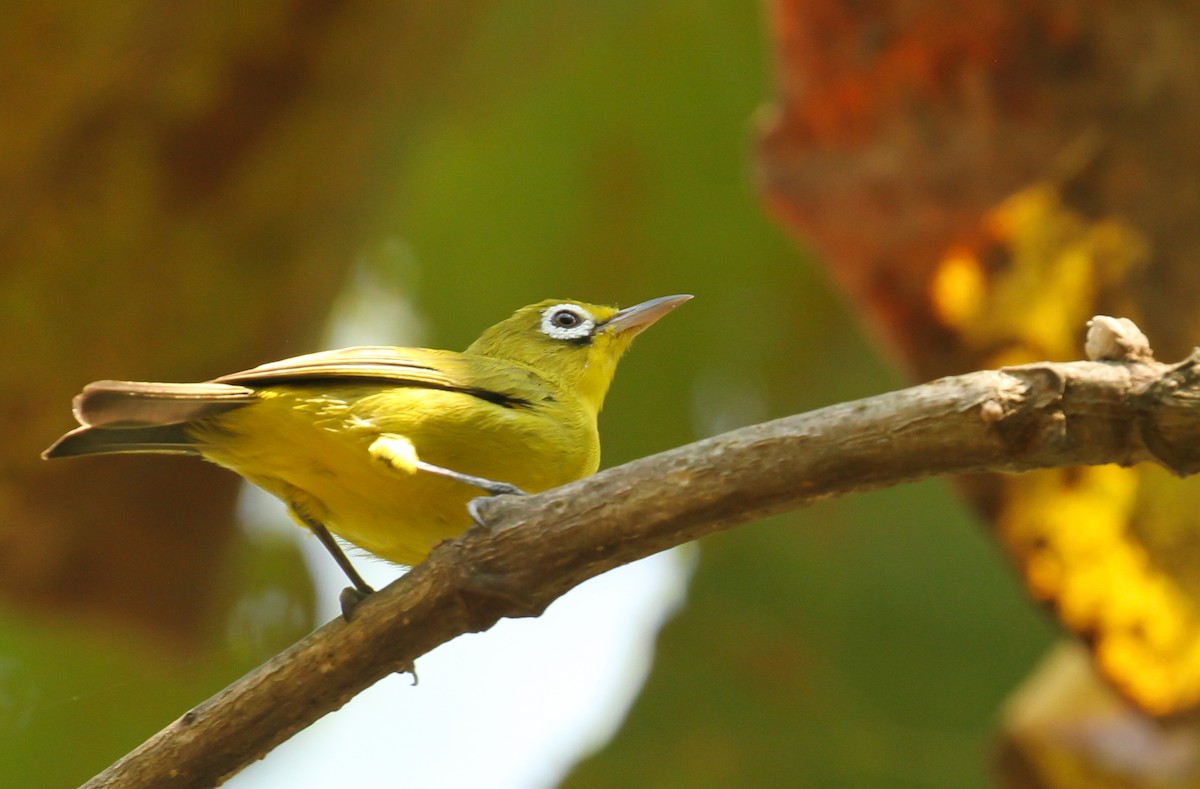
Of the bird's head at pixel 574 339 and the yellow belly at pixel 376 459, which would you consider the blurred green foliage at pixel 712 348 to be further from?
the yellow belly at pixel 376 459

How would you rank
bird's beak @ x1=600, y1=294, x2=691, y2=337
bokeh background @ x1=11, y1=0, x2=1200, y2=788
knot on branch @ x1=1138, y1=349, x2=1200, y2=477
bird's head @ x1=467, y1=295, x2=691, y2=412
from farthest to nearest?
bokeh background @ x1=11, y1=0, x2=1200, y2=788 → bird's beak @ x1=600, y1=294, x2=691, y2=337 → bird's head @ x1=467, y1=295, x2=691, y2=412 → knot on branch @ x1=1138, y1=349, x2=1200, y2=477

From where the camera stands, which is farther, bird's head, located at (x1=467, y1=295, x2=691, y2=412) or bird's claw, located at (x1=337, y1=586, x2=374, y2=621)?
bird's head, located at (x1=467, y1=295, x2=691, y2=412)

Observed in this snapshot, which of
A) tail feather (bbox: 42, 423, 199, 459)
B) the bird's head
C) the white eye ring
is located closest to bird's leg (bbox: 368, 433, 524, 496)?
tail feather (bbox: 42, 423, 199, 459)

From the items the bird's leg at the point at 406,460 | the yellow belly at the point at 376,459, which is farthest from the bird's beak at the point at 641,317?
the bird's leg at the point at 406,460

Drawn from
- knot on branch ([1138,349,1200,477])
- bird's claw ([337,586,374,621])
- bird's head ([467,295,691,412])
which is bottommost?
knot on branch ([1138,349,1200,477])

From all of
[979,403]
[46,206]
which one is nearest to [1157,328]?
[979,403]

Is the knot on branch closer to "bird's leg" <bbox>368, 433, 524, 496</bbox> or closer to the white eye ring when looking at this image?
"bird's leg" <bbox>368, 433, 524, 496</bbox>

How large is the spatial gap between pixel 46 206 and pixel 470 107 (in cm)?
277

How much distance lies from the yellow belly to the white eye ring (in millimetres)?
889

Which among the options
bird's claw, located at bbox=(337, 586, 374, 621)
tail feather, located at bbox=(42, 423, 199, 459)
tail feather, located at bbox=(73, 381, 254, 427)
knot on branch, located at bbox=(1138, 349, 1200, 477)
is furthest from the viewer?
bird's claw, located at bbox=(337, 586, 374, 621)

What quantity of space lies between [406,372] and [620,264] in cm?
395

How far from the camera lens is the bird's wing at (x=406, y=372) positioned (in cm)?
371

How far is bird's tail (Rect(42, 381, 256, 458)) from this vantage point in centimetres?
320

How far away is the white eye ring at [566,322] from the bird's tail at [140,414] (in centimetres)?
136
